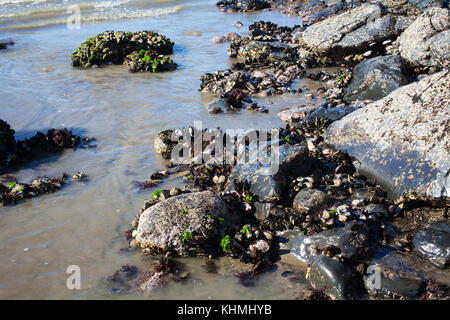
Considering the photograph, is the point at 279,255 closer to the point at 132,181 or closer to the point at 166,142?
the point at 132,181

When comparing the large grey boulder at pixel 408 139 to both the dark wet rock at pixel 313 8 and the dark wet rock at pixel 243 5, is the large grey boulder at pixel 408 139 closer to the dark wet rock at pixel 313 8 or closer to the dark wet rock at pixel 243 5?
the dark wet rock at pixel 313 8

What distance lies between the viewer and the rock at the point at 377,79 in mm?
9828

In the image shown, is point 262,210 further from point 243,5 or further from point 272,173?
point 243,5

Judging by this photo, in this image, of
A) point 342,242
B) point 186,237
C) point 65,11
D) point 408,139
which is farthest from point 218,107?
point 65,11

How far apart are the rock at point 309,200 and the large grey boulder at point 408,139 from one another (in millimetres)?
1157

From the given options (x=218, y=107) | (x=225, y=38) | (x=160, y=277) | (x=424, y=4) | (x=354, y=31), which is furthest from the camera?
(x=225, y=38)

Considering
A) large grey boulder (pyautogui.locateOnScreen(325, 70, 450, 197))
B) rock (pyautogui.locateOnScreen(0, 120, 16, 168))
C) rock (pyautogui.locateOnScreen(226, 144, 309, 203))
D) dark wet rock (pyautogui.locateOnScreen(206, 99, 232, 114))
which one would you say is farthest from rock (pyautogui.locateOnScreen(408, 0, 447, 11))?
rock (pyautogui.locateOnScreen(0, 120, 16, 168))

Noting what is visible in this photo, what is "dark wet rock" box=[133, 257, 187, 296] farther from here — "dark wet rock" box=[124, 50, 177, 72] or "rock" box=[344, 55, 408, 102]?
"dark wet rock" box=[124, 50, 177, 72]

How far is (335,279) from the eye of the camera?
15.4 feet

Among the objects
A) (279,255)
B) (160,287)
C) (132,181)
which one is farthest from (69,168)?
(279,255)

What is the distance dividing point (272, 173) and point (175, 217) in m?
1.85

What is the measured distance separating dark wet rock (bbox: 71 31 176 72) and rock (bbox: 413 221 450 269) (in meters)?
11.2

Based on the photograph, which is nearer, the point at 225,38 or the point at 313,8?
the point at 225,38
